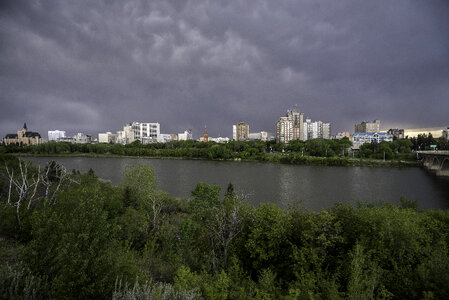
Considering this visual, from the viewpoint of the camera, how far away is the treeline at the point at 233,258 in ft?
10.00

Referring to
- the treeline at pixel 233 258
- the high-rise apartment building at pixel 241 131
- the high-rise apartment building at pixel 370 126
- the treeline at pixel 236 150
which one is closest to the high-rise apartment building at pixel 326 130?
the high-rise apartment building at pixel 370 126

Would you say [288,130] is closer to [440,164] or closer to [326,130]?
[326,130]

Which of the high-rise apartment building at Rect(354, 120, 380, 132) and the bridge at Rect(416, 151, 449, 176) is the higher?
the high-rise apartment building at Rect(354, 120, 380, 132)

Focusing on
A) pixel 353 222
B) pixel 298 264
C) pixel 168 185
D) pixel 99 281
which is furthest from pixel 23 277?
pixel 168 185

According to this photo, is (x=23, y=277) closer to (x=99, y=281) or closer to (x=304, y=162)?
(x=99, y=281)

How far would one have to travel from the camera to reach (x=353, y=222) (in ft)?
20.7

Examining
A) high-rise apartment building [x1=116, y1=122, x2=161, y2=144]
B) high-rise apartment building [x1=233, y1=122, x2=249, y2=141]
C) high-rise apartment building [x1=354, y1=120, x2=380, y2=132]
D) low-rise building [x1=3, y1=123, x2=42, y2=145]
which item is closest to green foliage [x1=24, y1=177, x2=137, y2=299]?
high-rise apartment building [x1=116, y1=122, x2=161, y2=144]

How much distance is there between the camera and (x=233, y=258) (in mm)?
5824

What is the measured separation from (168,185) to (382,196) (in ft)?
68.5

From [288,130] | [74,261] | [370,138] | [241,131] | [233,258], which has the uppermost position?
[241,131]

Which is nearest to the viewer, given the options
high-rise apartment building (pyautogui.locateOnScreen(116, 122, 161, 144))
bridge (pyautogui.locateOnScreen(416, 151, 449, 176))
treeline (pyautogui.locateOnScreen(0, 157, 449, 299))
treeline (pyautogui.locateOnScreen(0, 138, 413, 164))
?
treeline (pyautogui.locateOnScreen(0, 157, 449, 299))

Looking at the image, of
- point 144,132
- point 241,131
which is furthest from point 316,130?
point 144,132

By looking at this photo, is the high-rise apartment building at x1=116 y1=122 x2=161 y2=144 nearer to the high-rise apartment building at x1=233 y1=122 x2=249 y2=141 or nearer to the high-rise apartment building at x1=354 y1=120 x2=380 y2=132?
the high-rise apartment building at x1=233 y1=122 x2=249 y2=141

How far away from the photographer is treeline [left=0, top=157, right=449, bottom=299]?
3.05 metres
